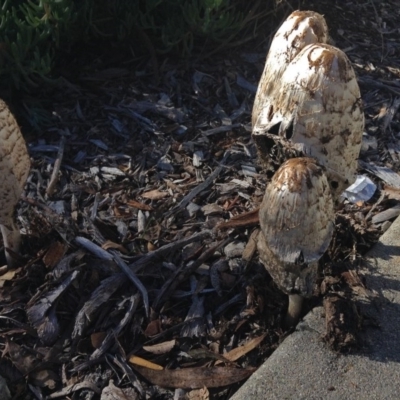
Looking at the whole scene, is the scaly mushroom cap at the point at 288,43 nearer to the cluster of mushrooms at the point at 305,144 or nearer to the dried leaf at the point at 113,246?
the cluster of mushrooms at the point at 305,144

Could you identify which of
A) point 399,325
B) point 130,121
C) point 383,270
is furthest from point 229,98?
point 399,325

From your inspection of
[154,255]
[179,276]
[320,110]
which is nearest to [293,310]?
[179,276]

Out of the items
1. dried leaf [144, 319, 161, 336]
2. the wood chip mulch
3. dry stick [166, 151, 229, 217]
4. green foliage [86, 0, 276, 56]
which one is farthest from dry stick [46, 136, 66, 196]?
dried leaf [144, 319, 161, 336]

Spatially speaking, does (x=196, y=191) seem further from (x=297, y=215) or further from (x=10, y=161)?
(x=297, y=215)

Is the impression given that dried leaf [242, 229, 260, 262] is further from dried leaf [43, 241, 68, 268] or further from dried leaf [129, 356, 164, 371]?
dried leaf [43, 241, 68, 268]

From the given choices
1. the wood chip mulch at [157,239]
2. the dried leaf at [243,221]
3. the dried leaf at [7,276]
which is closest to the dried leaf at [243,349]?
the wood chip mulch at [157,239]
